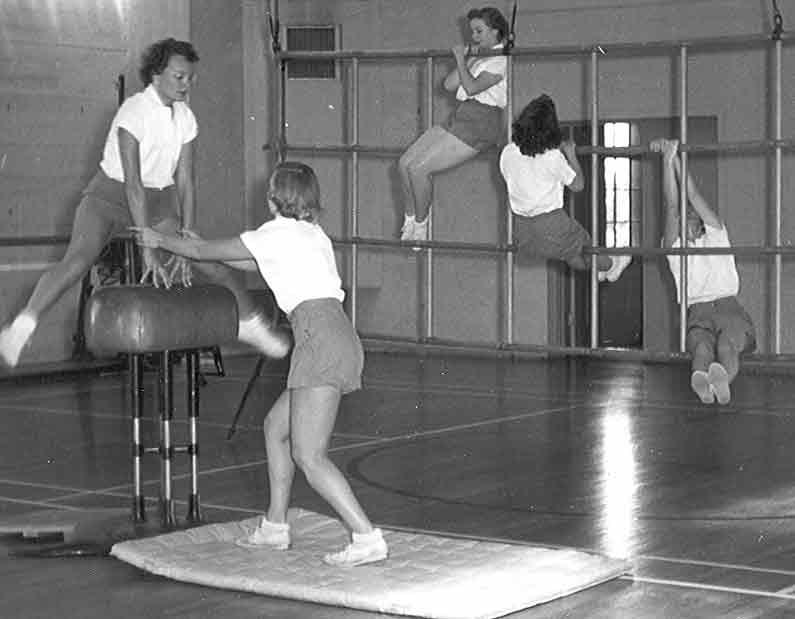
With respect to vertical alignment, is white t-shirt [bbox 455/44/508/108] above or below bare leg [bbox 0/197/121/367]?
above

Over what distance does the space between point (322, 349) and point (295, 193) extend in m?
0.51

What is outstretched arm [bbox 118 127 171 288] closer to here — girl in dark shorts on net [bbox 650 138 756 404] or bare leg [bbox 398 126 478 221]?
bare leg [bbox 398 126 478 221]

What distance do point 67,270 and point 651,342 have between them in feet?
24.2

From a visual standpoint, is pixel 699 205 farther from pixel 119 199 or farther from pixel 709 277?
pixel 119 199

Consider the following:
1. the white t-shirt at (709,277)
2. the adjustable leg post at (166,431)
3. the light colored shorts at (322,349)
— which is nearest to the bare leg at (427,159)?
the white t-shirt at (709,277)

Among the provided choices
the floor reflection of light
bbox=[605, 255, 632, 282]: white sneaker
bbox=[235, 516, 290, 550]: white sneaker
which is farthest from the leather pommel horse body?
bbox=[605, 255, 632, 282]: white sneaker

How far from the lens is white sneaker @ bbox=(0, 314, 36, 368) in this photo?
7.13m

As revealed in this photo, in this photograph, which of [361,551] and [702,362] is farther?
[702,362]

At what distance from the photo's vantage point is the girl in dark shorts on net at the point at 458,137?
877 centimetres

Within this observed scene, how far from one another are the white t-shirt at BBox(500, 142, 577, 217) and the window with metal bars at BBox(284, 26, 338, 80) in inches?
227

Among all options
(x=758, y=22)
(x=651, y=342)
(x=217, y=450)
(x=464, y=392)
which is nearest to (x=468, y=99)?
(x=217, y=450)

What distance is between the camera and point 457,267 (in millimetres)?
14164

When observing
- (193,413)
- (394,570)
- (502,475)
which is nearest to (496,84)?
(502,475)

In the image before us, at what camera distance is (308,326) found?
5355mm
